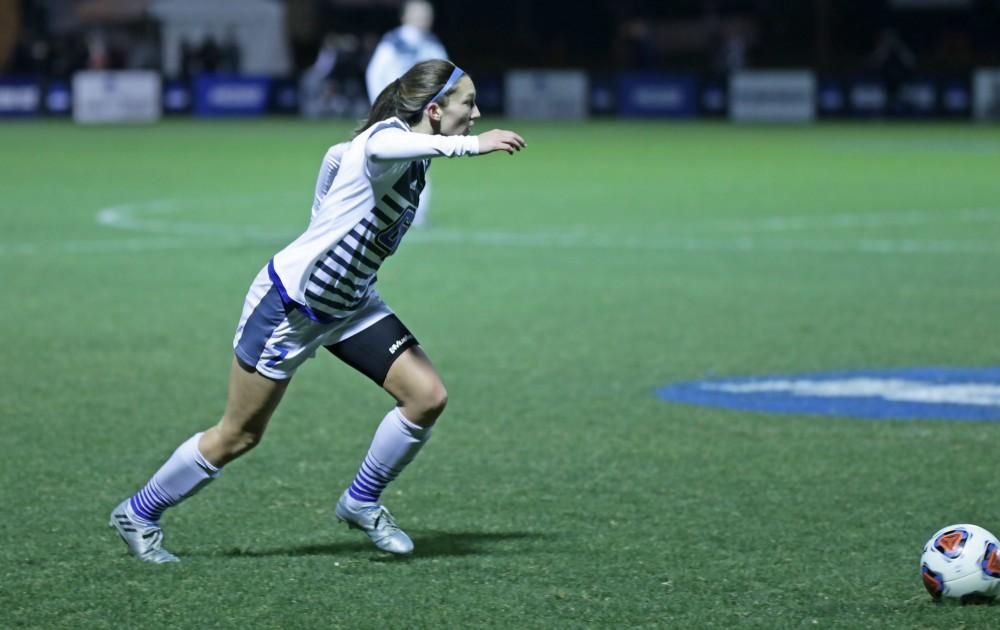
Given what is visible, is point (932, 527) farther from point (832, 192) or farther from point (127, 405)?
point (832, 192)

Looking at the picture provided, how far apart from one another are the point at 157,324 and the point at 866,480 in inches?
243

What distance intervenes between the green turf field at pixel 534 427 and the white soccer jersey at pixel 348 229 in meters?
0.97

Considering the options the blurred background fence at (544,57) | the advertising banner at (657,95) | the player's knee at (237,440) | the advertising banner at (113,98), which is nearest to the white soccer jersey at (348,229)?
the player's knee at (237,440)

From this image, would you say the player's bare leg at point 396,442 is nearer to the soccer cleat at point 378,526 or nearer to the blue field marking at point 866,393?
the soccer cleat at point 378,526

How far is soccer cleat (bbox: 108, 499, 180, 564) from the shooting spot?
618 centimetres

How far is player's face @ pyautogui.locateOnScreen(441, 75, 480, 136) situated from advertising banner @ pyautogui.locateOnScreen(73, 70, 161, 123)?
4056 centimetres

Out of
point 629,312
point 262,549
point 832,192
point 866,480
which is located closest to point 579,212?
point 832,192

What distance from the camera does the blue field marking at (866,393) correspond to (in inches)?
359

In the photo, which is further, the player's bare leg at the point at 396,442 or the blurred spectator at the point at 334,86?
the blurred spectator at the point at 334,86

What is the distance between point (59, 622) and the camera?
5457mm

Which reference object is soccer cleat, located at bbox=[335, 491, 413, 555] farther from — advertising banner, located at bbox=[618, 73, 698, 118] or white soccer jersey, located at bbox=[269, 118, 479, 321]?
advertising banner, located at bbox=[618, 73, 698, 118]

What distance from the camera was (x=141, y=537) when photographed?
20.3 feet

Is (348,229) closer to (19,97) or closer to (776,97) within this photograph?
(776,97)

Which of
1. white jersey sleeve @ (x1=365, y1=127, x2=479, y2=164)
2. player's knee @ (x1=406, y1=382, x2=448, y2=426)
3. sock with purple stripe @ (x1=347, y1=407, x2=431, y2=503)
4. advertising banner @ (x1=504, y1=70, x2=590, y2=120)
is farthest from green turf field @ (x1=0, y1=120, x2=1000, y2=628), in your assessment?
advertising banner @ (x1=504, y1=70, x2=590, y2=120)
